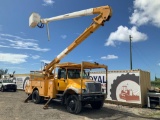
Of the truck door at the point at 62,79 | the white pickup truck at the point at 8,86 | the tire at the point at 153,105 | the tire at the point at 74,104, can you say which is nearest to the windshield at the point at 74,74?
the truck door at the point at 62,79

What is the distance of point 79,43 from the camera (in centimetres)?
1512

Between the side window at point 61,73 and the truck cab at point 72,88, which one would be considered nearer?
the truck cab at point 72,88

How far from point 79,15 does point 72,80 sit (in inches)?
174

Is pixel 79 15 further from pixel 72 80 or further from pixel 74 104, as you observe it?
pixel 74 104

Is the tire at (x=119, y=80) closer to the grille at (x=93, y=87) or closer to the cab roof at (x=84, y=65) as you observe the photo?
the cab roof at (x=84, y=65)

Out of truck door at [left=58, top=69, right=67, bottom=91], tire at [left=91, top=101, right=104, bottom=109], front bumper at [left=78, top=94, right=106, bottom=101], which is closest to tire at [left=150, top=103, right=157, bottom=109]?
tire at [left=91, top=101, right=104, bottom=109]

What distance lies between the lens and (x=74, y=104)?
44.2 ft

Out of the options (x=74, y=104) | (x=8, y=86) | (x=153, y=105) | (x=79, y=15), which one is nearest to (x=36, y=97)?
(x=74, y=104)

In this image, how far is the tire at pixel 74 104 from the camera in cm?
1306

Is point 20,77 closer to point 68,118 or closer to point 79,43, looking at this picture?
point 79,43

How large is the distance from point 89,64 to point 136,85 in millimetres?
5080

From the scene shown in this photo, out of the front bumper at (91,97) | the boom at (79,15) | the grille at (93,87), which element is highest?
the boom at (79,15)

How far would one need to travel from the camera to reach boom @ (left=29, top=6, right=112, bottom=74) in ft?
42.9

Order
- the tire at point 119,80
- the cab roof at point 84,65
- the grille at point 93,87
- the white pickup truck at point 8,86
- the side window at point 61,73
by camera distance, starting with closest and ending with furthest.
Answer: the grille at point 93,87 < the cab roof at point 84,65 < the side window at point 61,73 < the tire at point 119,80 < the white pickup truck at point 8,86
